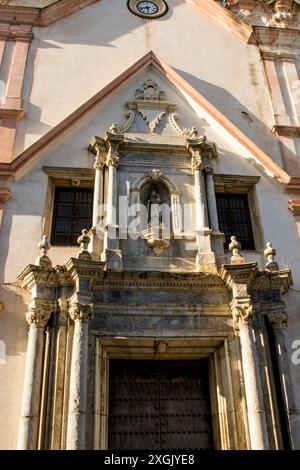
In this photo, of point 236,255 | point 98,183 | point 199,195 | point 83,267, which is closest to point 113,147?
point 98,183

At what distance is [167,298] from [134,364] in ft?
4.52

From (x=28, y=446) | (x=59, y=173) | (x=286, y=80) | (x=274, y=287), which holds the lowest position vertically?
(x=28, y=446)

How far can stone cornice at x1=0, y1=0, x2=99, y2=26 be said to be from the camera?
12.9 m

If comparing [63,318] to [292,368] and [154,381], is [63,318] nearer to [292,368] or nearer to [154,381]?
[154,381]

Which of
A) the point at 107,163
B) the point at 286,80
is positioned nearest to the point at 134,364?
the point at 107,163

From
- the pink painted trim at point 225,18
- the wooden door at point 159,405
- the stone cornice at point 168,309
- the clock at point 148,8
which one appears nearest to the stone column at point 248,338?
the stone cornice at point 168,309

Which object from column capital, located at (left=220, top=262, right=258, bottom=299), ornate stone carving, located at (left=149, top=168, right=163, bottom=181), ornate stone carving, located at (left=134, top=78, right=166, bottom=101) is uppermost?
ornate stone carving, located at (left=134, top=78, right=166, bottom=101)

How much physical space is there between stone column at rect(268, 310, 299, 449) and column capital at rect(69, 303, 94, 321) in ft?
10.3

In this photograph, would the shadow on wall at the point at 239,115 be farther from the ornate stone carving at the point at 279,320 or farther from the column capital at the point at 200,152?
the ornate stone carving at the point at 279,320

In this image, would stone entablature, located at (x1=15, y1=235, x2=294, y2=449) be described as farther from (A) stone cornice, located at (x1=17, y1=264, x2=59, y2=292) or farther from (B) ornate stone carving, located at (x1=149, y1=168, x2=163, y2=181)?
(B) ornate stone carving, located at (x1=149, y1=168, x2=163, y2=181)

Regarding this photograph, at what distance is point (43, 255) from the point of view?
29.1 feet

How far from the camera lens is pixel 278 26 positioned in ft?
46.6

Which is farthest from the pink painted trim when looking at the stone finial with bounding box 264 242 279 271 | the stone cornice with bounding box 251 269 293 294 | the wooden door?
the wooden door

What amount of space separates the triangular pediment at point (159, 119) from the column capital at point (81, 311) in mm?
3857
